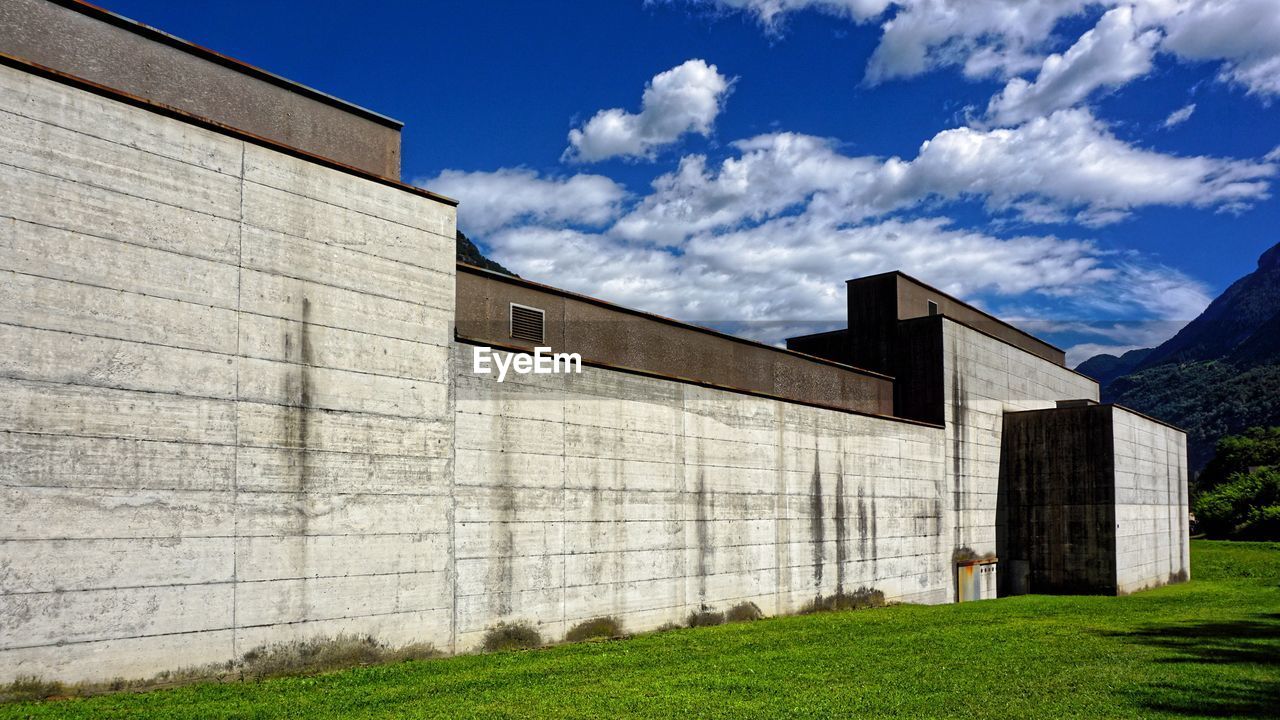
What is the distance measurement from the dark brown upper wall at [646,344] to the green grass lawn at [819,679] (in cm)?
560

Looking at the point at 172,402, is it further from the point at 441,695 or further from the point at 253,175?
the point at 441,695

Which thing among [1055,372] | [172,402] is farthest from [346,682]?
[1055,372]

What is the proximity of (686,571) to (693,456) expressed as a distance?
2.51 m

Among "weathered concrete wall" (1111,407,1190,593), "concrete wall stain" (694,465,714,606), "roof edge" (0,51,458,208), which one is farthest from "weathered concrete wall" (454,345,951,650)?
"weathered concrete wall" (1111,407,1190,593)

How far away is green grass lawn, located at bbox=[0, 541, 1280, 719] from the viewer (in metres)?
10.6

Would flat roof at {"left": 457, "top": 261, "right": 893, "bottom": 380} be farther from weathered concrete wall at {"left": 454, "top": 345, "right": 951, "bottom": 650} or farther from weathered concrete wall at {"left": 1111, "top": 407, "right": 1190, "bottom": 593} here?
weathered concrete wall at {"left": 1111, "top": 407, "right": 1190, "bottom": 593}

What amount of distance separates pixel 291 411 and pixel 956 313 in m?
26.9

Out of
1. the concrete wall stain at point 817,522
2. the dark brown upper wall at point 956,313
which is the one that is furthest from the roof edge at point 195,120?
the dark brown upper wall at point 956,313

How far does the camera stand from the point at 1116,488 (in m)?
29.5

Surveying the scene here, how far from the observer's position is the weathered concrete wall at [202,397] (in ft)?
33.4
